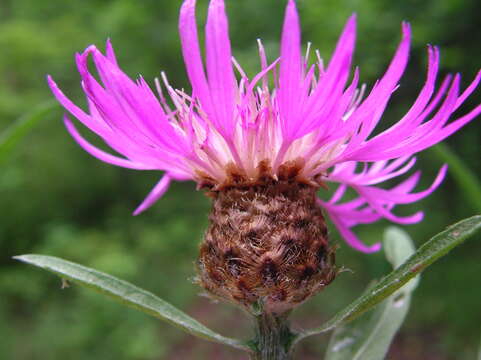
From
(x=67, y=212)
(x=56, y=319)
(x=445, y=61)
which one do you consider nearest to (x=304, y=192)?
(x=445, y=61)

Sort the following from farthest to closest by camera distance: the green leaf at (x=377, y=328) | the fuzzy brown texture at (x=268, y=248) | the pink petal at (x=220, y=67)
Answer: the green leaf at (x=377, y=328) < the fuzzy brown texture at (x=268, y=248) < the pink petal at (x=220, y=67)

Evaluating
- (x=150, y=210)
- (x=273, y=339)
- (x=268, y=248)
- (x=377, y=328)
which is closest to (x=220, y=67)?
(x=268, y=248)

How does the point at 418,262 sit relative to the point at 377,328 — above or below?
above

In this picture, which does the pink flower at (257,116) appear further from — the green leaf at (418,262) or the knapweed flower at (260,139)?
the green leaf at (418,262)

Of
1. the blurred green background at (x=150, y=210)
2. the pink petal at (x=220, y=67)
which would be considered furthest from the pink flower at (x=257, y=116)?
the blurred green background at (x=150, y=210)

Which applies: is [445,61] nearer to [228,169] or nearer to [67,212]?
[228,169]

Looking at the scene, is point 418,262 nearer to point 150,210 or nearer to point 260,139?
point 260,139
